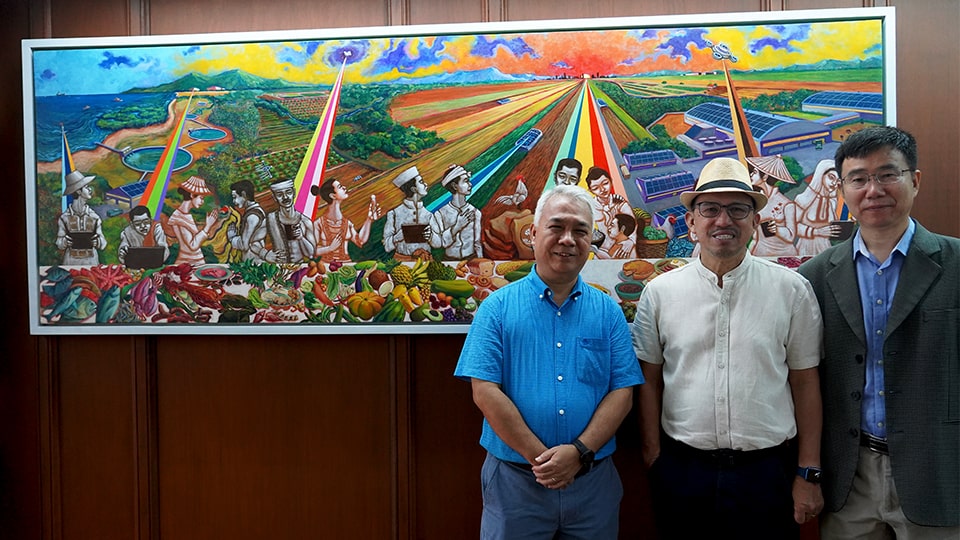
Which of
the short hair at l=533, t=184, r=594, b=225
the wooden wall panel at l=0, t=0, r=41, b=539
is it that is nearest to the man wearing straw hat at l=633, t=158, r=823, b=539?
the short hair at l=533, t=184, r=594, b=225

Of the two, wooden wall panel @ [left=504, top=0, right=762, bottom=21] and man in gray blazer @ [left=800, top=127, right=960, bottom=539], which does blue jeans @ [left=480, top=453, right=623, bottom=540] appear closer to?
man in gray blazer @ [left=800, top=127, right=960, bottom=539]

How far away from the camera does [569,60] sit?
7.27 feet

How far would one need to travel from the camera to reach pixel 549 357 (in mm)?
1736

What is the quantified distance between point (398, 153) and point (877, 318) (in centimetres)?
182

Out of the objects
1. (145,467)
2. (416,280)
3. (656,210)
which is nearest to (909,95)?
(656,210)

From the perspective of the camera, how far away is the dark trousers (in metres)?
1.71

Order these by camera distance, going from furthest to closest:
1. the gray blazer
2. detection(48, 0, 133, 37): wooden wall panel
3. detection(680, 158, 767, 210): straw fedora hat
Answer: detection(48, 0, 133, 37): wooden wall panel, detection(680, 158, 767, 210): straw fedora hat, the gray blazer

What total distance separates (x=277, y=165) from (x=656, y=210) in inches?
63.0

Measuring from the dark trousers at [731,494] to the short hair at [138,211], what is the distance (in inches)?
91.1

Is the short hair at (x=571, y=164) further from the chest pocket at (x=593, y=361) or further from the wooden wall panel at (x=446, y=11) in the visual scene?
the chest pocket at (x=593, y=361)

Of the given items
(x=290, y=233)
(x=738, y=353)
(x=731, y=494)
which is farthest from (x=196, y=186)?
(x=731, y=494)

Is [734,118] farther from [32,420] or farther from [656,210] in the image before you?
[32,420]

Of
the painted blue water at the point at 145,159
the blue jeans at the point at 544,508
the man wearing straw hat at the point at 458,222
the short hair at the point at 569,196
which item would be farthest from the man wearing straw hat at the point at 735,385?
the painted blue water at the point at 145,159

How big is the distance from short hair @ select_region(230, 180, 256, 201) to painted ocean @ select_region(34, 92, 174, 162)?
43 cm
